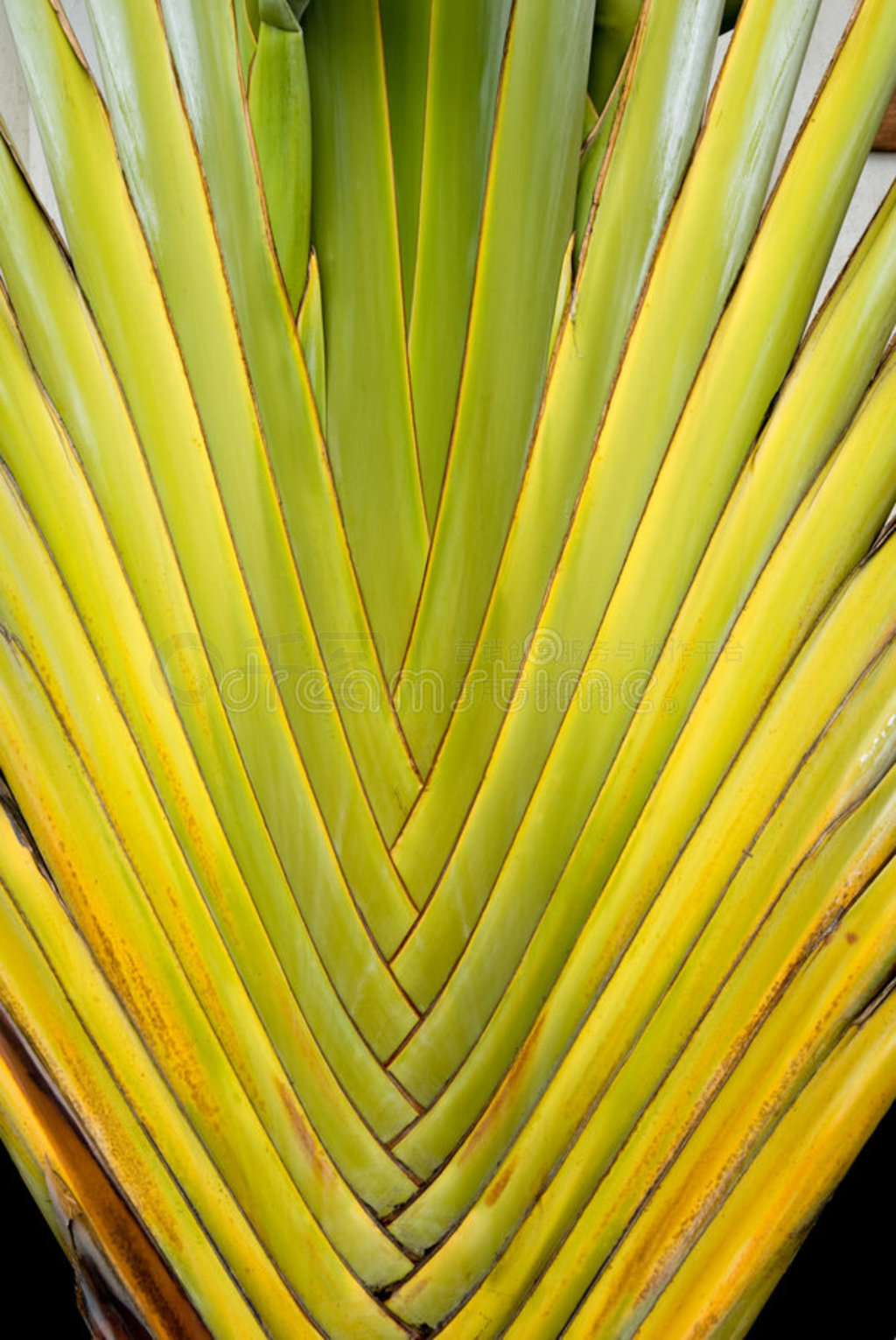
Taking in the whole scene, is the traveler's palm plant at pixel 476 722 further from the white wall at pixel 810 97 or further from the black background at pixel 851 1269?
the white wall at pixel 810 97

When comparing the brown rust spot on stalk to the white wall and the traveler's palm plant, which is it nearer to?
the traveler's palm plant

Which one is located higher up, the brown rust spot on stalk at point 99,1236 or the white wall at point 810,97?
the white wall at point 810,97

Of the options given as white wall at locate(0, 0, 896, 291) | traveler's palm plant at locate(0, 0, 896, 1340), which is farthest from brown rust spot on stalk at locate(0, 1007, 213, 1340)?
white wall at locate(0, 0, 896, 291)

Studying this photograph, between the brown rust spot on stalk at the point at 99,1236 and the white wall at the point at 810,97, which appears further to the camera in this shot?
the white wall at the point at 810,97

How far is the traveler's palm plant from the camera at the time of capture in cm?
28

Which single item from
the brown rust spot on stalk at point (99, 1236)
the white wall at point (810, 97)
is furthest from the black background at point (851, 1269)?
the white wall at point (810, 97)

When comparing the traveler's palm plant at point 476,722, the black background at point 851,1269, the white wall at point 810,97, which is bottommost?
the black background at point 851,1269

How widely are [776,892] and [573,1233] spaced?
0.39ft

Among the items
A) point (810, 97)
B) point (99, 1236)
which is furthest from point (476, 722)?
point (810, 97)

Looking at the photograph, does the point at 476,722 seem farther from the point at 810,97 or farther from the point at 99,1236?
the point at 810,97

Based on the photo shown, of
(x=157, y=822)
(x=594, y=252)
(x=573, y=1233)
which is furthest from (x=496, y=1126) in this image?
(x=594, y=252)

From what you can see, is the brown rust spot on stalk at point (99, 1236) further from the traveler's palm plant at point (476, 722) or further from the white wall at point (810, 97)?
the white wall at point (810, 97)

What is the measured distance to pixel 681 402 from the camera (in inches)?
11.9

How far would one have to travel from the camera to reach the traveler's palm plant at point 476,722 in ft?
0.91
